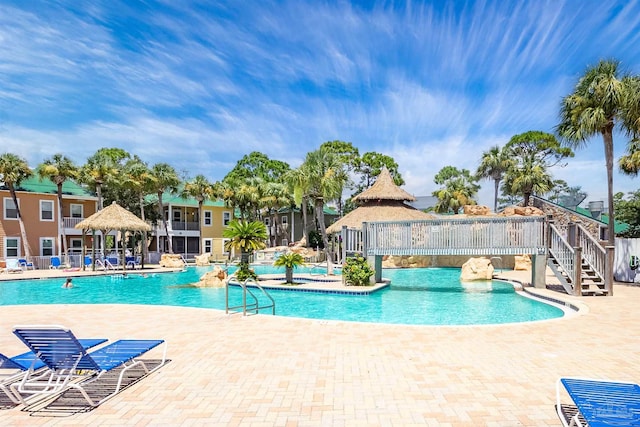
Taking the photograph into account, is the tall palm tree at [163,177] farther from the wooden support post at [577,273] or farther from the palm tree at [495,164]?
the palm tree at [495,164]

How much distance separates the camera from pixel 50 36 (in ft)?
43.0

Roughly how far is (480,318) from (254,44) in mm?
15020

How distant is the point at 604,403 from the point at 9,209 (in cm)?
3452

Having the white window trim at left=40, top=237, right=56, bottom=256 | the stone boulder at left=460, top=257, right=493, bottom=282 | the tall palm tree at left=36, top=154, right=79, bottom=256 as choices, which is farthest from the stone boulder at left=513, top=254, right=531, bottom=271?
the white window trim at left=40, top=237, right=56, bottom=256

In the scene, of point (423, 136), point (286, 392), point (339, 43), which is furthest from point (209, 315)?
point (423, 136)

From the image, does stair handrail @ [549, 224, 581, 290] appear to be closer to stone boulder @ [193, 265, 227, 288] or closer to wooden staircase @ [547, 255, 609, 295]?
wooden staircase @ [547, 255, 609, 295]

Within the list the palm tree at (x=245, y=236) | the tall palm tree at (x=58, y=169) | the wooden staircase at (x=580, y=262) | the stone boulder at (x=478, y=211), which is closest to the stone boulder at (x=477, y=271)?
the wooden staircase at (x=580, y=262)

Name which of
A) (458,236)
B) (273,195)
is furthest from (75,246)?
(458,236)

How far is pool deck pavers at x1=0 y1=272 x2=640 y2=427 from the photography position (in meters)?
3.88

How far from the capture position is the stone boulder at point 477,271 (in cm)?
1972

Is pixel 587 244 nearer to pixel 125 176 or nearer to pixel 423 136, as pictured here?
pixel 423 136

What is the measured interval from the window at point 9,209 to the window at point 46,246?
2.43 m

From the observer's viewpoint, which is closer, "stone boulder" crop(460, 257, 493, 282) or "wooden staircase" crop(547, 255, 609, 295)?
"wooden staircase" crop(547, 255, 609, 295)

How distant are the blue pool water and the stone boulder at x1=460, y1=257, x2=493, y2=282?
686mm
